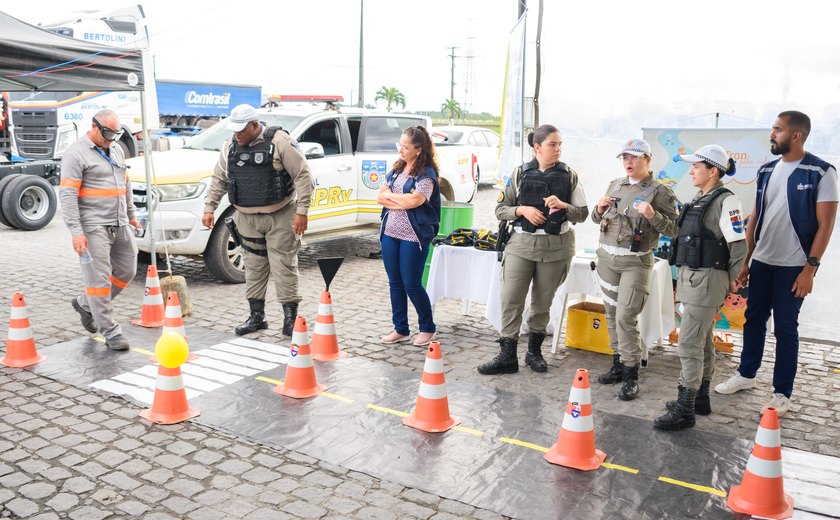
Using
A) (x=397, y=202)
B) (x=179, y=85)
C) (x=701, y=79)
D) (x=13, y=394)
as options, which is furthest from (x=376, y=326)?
(x=179, y=85)

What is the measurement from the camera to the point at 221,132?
9875 mm

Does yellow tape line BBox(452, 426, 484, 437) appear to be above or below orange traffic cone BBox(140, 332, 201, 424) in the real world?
below

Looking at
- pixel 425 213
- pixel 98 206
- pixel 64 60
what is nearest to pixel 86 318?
pixel 98 206

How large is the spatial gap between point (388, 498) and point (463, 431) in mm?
987

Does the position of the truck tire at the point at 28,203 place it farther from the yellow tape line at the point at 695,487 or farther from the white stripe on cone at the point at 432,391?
the yellow tape line at the point at 695,487

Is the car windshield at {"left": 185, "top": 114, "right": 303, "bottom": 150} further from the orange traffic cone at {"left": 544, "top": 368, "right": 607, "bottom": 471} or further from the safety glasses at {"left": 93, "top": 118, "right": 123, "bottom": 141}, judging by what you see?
the orange traffic cone at {"left": 544, "top": 368, "right": 607, "bottom": 471}

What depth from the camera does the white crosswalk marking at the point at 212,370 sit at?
5430mm

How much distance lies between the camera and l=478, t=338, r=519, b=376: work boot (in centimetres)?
587

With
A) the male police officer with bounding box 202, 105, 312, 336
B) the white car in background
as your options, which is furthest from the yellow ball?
the white car in background

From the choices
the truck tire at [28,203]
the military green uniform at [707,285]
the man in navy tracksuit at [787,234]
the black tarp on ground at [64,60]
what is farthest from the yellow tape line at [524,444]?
the truck tire at [28,203]

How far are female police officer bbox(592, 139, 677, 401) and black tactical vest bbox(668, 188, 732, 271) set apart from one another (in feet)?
1.26

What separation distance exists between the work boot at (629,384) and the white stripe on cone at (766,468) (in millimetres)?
1598

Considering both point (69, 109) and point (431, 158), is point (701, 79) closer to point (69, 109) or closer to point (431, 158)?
point (431, 158)

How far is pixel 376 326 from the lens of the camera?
7.26m
